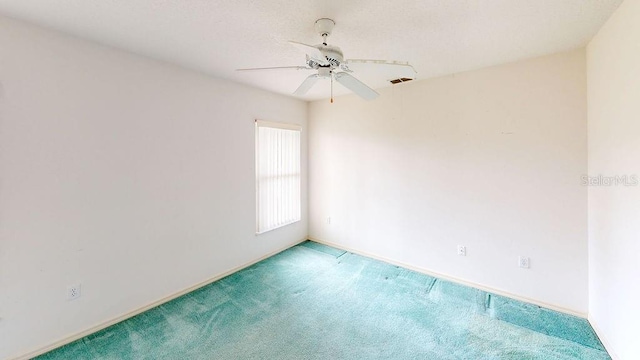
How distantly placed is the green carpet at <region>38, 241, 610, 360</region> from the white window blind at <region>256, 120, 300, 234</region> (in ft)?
3.47

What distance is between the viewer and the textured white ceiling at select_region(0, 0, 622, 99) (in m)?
1.68

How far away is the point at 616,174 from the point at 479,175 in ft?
3.57

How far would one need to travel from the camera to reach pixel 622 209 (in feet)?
5.85

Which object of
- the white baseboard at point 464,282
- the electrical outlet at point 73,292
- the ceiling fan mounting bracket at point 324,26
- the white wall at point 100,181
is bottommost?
the white baseboard at point 464,282

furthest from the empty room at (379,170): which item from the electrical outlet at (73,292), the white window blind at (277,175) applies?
the white window blind at (277,175)

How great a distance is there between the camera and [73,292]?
2.13m

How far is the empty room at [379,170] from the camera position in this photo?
1823mm

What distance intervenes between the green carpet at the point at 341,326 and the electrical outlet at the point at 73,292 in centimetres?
36

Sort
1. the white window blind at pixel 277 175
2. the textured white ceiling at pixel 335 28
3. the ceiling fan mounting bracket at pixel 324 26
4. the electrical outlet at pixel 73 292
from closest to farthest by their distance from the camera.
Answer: the textured white ceiling at pixel 335 28 → the ceiling fan mounting bracket at pixel 324 26 → the electrical outlet at pixel 73 292 → the white window blind at pixel 277 175

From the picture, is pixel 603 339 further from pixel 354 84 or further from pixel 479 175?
pixel 354 84

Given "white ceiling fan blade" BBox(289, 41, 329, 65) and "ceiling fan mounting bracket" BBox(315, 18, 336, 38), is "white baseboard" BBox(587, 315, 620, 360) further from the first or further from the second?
"ceiling fan mounting bracket" BBox(315, 18, 336, 38)

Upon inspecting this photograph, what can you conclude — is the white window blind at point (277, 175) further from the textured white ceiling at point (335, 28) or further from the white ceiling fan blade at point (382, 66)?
the white ceiling fan blade at point (382, 66)

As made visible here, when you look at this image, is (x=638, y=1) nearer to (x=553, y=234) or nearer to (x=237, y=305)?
(x=553, y=234)

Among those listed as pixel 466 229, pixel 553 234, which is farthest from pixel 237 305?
pixel 553 234
